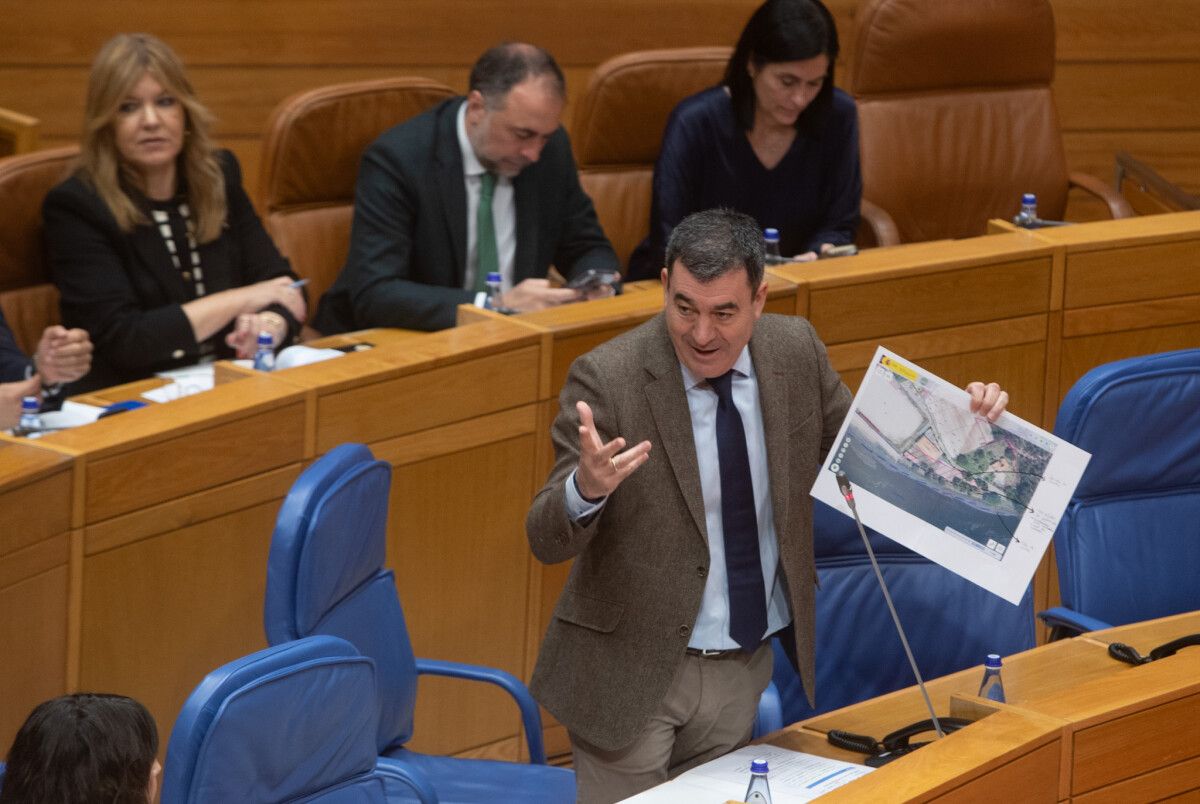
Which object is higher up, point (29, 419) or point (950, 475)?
point (950, 475)

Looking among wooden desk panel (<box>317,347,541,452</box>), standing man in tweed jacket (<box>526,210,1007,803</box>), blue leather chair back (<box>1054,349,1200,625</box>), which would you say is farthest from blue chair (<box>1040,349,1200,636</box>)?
wooden desk panel (<box>317,347,541,452</box>)

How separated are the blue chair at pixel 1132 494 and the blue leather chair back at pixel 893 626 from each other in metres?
0.23

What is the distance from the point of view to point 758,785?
175 centimetres

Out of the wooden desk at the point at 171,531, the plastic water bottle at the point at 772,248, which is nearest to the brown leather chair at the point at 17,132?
the wooden desk at the point at 171,531

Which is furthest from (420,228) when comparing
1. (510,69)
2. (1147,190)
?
(1147,190)

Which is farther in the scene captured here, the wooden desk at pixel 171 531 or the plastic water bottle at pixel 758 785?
the wooden desk at pixel 171 531

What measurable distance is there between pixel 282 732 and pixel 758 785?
480 mm

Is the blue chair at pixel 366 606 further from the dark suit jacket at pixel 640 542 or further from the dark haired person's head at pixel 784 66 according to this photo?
the dark haired person's head at pixel 784 66

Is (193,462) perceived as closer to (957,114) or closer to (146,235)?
(146,235)

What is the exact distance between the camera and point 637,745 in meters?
2.03

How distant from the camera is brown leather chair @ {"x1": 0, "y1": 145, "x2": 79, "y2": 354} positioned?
2.99 m

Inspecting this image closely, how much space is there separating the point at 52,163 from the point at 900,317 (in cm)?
155

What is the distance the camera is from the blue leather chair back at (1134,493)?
2.67 m

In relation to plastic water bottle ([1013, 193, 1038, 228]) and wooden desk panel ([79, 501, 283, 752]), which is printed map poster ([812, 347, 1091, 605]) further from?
plastic water bottle ([1013, 193, 1038, 228])
